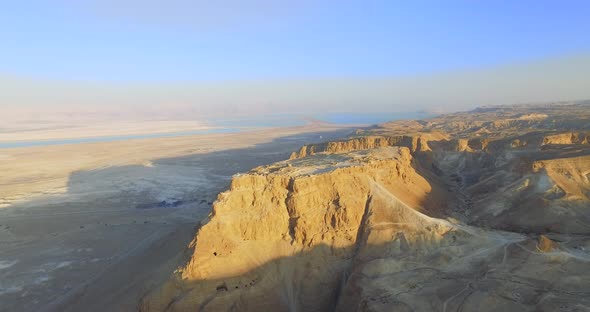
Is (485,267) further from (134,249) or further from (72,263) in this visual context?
(72,263)

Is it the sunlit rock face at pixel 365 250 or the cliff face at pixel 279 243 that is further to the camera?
the cliff face at pixel 279 243

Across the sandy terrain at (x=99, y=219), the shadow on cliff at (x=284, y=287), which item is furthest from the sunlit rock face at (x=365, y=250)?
the sandy terrain at (x=99, y=219)

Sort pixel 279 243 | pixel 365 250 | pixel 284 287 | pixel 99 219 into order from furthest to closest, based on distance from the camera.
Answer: pixel 99 219 < pixel 279 243 < pixel 365 250 < pixel 284 287

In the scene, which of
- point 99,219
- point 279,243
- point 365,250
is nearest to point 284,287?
Answer: point 279,243

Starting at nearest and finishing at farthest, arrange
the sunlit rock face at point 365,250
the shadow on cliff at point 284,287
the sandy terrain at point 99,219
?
1. the sunlit rock face at point 365,250
2. the shadow on cliff at point 284,287
3. the sandy terrain at point 99,219

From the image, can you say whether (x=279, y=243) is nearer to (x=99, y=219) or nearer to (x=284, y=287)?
(x=284, y=287)

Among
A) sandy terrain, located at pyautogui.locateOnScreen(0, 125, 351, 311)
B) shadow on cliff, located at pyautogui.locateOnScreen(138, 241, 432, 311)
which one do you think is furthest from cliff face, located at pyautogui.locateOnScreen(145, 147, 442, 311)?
sandy terrain, located at pyautogui.locateOnScreen(0, 125, 351, 311)

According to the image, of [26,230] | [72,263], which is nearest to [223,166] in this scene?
[26,230]

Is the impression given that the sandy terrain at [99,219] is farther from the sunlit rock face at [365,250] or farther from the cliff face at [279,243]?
the sunlit rock face at [365,250]
